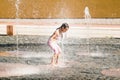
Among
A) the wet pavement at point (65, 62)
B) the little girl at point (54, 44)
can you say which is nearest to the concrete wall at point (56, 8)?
the wet pavement at point (65, 62)

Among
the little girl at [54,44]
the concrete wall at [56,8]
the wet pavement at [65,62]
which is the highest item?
the concrete wall at [56,8]

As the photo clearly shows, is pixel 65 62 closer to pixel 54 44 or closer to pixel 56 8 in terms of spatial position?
pixel 54 44

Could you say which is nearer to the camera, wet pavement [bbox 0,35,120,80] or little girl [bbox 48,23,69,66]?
wet pavement [bbox 0,35,120,80]

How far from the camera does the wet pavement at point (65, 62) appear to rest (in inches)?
345

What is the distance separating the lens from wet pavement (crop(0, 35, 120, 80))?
876 centimetres

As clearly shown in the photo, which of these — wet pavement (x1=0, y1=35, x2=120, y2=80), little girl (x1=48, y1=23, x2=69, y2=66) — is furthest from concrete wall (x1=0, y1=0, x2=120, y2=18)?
little girl (x1=48, y1=23, x2=69, y2=66)

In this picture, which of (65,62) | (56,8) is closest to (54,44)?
(65,62)

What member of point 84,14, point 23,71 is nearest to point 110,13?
point 84,14

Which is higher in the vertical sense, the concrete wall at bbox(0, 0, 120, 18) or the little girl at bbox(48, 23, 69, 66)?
the concrete wall at bbox(0, 0, 120, 18)

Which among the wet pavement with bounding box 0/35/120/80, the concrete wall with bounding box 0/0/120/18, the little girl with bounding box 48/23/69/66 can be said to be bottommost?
the wet pavement with bounding box 0/35/120/80

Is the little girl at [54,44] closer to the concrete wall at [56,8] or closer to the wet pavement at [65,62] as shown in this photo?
the wet pavement at [65,62]

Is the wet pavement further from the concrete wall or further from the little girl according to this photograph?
the concrete wall

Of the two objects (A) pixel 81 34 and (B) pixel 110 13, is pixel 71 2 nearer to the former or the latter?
(B) pixel 110 13

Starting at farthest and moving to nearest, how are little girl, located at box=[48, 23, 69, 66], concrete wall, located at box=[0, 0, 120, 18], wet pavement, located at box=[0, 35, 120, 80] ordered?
concrete wall, located at box=[0, 0, 120, 18] < little girl, located at box=[48, 23, 69, 66] < wet pavement, located at box=[0, 35, 120, 80]
